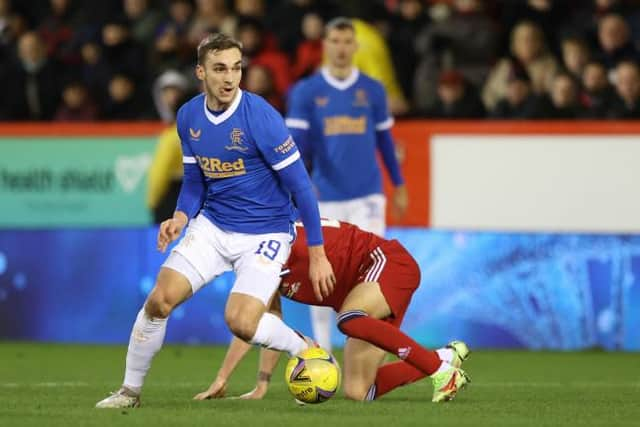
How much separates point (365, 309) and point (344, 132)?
3.01 metres

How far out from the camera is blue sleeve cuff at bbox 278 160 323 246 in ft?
27.3

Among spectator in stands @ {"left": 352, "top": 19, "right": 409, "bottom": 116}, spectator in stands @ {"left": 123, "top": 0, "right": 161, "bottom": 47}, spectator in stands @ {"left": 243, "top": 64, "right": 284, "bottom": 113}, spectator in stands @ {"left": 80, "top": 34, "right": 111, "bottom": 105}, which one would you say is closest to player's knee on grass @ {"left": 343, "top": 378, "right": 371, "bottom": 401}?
spectator in stands @ {"left": 243, "top": 64, "right": 284, "bottom": 113}

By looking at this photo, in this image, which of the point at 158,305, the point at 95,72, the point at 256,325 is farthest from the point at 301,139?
the point at 95,72

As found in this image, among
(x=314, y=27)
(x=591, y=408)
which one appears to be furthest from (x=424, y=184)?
(x=591, y=408)

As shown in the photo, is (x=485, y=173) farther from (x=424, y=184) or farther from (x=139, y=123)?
(x=139, y=123)

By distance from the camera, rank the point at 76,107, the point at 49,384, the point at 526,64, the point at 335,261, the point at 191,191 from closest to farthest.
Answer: the point at 191,191 < the point at 335,261 < the point at 49,384 < the point at 526,64 < the point at 76,107

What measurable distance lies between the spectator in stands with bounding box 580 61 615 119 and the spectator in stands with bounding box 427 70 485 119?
3.38ft

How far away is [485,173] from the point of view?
48.7 ft

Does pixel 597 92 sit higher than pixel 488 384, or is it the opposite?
pixel 597 92

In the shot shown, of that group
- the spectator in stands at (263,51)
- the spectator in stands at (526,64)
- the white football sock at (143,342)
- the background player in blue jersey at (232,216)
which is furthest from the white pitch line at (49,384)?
the spectator in stands at (526,64)

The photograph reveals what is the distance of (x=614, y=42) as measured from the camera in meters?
14.9

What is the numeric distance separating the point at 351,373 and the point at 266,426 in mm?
1686

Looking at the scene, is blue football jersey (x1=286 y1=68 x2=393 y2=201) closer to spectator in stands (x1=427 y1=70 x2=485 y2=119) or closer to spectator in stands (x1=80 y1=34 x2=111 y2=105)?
spectator in stands (x1=427 y1=70 x2=485 y2=119)

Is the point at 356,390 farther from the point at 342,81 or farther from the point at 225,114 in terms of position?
the point at 342,81
